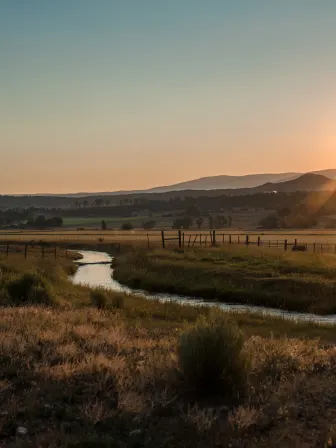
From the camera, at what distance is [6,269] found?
1449 inches

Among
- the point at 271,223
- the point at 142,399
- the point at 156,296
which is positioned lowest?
the point at 156,296

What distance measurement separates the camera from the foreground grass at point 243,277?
30.4 metres

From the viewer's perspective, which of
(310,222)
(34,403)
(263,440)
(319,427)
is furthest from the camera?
(310,222)

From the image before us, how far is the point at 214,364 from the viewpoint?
8.49 metres

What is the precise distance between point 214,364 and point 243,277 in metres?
27.6

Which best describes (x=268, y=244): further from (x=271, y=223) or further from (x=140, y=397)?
(x=271, y=223)

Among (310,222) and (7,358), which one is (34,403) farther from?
(310,222)

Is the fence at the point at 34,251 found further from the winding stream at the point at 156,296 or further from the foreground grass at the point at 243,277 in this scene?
the foreground grass at the point at 243,277

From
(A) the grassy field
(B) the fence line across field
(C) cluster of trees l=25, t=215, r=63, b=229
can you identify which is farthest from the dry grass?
(C) cluster of trees l=25, t=215, r=63, b=229

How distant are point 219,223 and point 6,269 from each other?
113m

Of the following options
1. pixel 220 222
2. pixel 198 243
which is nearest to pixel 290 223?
pixel 220 222

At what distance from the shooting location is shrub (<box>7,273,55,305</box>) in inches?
851

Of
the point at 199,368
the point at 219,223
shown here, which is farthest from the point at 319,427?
the point at 219,223

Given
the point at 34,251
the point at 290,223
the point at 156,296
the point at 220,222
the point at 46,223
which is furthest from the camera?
the point at 46,223
